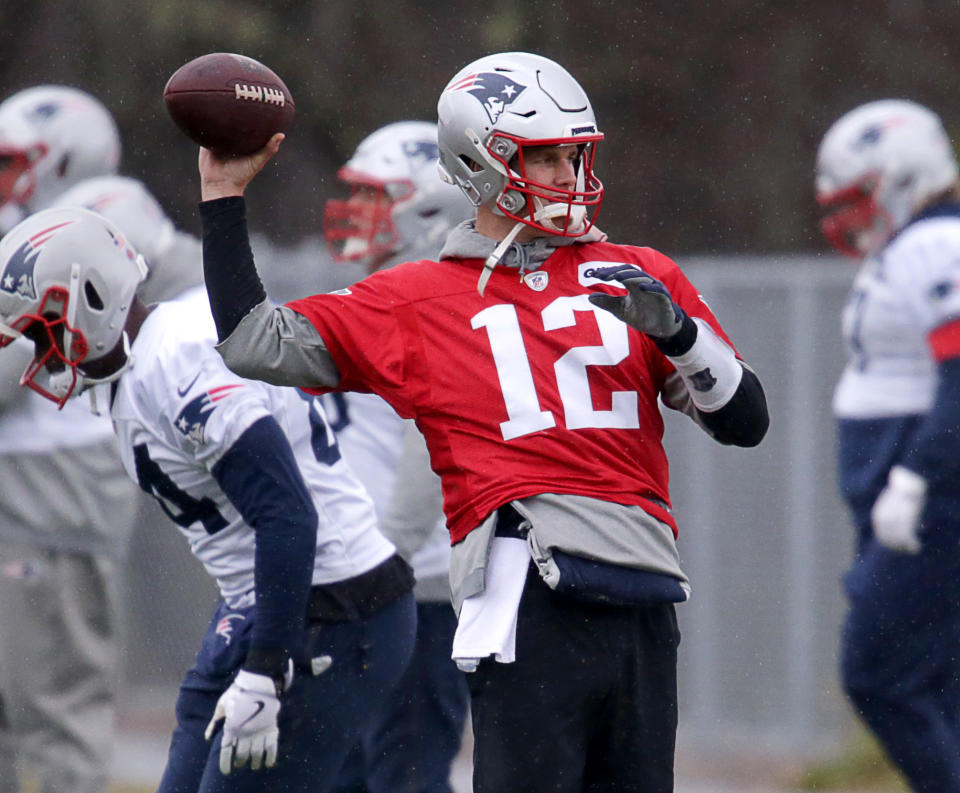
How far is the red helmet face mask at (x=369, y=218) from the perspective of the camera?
478 centimetres

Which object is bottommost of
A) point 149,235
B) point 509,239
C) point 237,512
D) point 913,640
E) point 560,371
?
point 913,640

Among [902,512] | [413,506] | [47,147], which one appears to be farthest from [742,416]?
[47,147]

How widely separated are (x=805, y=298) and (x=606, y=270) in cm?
426

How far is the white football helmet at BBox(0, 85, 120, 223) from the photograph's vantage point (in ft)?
19.9

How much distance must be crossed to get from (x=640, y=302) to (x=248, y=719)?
1208 mm

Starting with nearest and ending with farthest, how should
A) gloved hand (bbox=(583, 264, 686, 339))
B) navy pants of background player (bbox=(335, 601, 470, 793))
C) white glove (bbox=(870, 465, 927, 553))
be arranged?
1. gloved hand (bbox=(583, 264, 686, 339))
2. navy pants of background player (bbox=(335, 601, 470, 793))
3. white glove (bbox=(870, 465, 927, 553))

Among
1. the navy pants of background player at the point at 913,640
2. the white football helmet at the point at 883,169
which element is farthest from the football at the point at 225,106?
the white football helmet at the point at 883,169

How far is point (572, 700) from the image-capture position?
115 inches

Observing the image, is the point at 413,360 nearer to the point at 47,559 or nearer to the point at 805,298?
the point at 47,559

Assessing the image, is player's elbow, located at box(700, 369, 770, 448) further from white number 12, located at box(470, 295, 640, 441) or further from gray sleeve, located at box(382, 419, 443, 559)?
gray sleeve, located at box(382, 419, 443, 559)

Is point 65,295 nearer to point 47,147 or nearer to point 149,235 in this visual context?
point 149,235

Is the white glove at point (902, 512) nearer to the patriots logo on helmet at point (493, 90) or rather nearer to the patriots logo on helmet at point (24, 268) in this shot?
the patriots logo on helmet at point (493, 90)

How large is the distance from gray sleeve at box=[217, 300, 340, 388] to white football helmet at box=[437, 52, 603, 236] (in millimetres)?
441

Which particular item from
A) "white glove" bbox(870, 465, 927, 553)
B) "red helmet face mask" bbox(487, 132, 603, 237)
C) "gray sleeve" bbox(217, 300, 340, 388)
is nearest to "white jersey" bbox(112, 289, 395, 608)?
"gray sleeve" bbox(217, 300, 340, 388)
